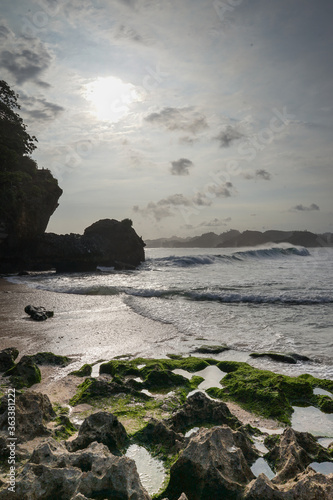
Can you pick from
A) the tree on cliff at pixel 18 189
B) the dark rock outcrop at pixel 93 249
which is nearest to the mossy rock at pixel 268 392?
the tree on cliff at pixel 18 189

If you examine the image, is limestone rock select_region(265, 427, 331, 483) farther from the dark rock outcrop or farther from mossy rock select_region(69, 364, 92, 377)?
the dark rock outcrop

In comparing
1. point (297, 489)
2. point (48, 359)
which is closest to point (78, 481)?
point (297, 489)

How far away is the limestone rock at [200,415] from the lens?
3.36m

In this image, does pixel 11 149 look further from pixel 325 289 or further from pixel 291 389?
pixel 291 389

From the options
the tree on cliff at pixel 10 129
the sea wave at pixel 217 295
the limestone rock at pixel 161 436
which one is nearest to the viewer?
the limestone rock at pixel 161 436

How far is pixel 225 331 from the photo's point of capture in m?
8.70

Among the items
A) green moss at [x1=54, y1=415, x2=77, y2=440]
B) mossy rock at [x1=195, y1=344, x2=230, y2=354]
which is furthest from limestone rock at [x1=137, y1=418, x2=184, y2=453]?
mossy rock at [x1=195, y1=344, x2=230, y2=354]

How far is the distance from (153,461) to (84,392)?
1808 mm

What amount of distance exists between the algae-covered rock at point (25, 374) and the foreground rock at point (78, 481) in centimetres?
270

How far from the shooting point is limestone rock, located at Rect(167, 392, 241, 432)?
336cm

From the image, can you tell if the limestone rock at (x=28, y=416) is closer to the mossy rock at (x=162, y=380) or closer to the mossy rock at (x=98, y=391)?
the mossy rock at (x=98, y=391)

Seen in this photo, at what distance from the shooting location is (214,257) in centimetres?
4709

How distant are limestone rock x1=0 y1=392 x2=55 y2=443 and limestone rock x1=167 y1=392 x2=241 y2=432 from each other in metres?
1.34

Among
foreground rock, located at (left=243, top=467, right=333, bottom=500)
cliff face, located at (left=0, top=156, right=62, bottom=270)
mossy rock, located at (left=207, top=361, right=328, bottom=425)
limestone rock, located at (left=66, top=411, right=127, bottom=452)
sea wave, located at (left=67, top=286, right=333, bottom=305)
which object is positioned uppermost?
cliff face, located at (left=0, top=156, right=62, bottom=270)
